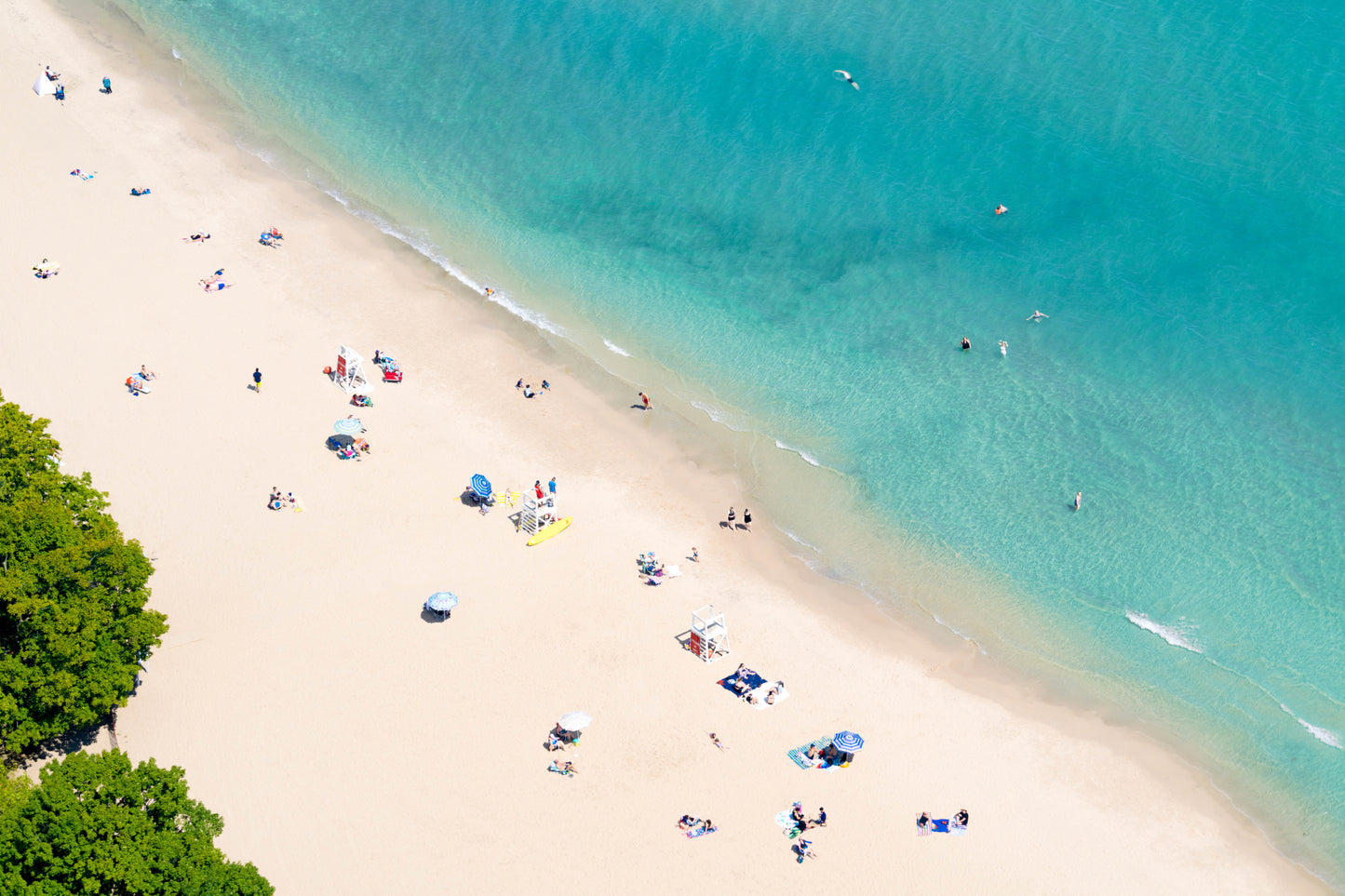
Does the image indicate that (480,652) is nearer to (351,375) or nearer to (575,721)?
(575,721)

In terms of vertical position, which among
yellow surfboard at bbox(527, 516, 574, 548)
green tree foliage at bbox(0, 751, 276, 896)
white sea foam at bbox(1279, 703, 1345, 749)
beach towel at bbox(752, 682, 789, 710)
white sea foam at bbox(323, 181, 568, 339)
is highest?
white sea foam at bbox(323, 181, 568, 339)

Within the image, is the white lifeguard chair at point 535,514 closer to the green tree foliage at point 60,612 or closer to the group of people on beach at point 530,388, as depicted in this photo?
the group of people on beach at point 530,388

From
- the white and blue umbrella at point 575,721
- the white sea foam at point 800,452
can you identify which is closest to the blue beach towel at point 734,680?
the white and blue umbrella at point 575,721

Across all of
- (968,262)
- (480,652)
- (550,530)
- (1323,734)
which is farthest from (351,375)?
(1323,734)

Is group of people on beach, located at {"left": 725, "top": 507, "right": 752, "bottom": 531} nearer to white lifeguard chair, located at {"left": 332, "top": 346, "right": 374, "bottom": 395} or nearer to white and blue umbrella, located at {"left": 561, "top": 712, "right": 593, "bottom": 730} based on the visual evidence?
white and blue umbrella, located at {"left": 561, "top": 712, "right": 593, "bottom": 730}

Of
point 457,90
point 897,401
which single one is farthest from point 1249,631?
point 457,90

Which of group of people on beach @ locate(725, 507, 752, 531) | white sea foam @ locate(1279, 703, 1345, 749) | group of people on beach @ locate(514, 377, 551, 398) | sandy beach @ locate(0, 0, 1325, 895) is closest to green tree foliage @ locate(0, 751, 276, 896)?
sandy beach @ locate(0, 0, 1325, 895)
